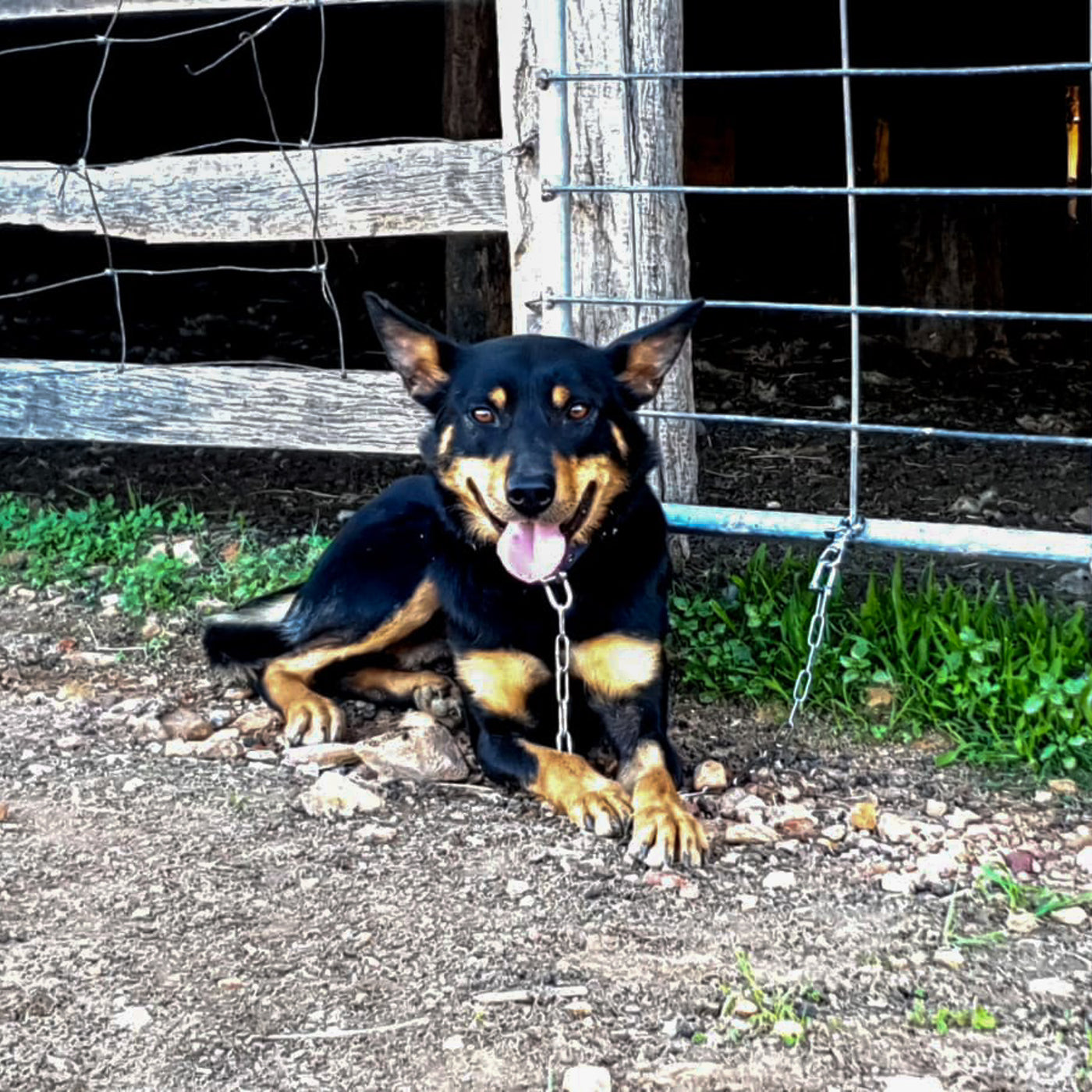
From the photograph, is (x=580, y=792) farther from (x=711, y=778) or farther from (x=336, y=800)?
(x=336, y=800)

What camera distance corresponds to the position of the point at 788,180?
10.7m

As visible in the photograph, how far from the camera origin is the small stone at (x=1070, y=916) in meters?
3.14

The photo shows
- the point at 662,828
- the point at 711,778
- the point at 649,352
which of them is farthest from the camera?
the point at 649,352

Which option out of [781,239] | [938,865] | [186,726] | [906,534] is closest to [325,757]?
[186,726]

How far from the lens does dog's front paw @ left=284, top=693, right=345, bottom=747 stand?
4.18m

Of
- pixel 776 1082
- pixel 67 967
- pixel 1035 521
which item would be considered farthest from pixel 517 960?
pixel 1035 521

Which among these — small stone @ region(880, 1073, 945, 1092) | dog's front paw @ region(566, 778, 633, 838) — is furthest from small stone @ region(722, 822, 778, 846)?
small stone @ region(880, 1073, 945, 1092)

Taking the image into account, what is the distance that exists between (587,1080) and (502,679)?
154cm

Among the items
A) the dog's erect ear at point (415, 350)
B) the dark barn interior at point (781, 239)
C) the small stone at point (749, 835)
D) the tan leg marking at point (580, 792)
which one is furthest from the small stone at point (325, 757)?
the dark barn interior at point (781, 239)

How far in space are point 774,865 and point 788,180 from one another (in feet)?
26.6

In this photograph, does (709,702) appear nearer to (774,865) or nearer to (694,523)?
(694,523)

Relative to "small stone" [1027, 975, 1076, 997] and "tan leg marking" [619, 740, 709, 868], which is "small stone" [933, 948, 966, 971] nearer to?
"small stone" [1027, 975, 1076, 997]

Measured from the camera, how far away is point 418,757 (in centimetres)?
394

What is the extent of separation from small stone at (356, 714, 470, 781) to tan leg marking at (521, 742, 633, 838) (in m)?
0.22
